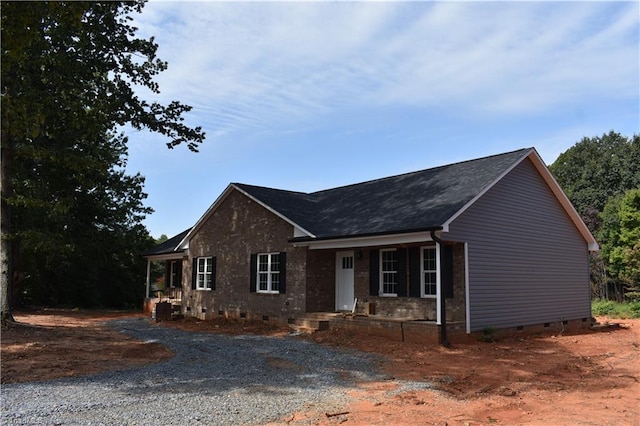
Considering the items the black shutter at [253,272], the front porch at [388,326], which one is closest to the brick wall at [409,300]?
the front porch at [388,326]

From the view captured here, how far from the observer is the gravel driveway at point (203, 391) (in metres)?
6.28

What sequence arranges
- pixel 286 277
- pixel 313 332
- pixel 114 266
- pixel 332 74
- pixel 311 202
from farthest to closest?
1. pixel 114 266
2. pixel 311 202
3. pixel 286 277
4. pixel 313 332
5. pixel 332 74

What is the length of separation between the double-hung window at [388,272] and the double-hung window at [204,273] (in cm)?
857

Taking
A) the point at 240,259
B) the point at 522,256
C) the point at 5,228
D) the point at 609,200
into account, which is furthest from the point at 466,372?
the point at 609,200

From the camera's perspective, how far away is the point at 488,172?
611 inches

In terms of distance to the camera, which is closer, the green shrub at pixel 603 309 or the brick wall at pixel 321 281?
the brick wall at pixel 321 281

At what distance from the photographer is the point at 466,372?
380 inches

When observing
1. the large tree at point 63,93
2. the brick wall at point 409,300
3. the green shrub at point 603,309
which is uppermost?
the large tree at point 63,93

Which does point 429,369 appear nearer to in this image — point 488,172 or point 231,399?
point 231,399

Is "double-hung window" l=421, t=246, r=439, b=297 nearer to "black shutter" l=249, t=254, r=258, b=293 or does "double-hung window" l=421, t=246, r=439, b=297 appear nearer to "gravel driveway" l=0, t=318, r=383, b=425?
"gravel driveway" l=0, t=318, r=383, b=425

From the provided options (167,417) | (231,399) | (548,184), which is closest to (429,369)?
(231,399)

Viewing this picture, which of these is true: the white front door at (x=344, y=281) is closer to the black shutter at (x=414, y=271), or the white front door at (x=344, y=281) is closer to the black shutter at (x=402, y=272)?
the black shutter at (x=402, y=272)

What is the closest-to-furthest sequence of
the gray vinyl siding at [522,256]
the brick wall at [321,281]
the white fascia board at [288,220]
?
the gray vinyl siding at [522,256]
the white fascia board at [288,220]
the brick wall at [321,281]

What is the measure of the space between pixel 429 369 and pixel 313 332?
5887mm
